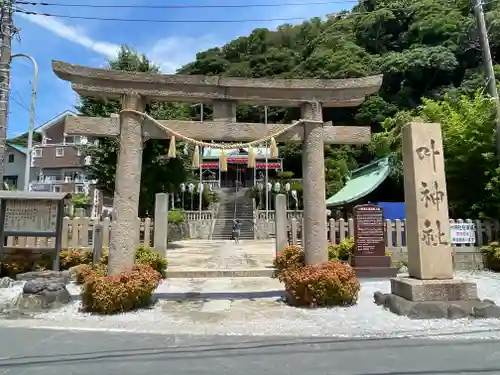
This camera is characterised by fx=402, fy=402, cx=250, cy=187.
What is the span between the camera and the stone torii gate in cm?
834

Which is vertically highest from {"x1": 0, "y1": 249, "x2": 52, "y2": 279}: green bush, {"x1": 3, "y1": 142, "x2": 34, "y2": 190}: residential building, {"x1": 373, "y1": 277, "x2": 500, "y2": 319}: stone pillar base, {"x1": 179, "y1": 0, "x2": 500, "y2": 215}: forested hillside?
{"x1": 179, "y1": 0, "x2": 500, "y2": 215}: forested hillside

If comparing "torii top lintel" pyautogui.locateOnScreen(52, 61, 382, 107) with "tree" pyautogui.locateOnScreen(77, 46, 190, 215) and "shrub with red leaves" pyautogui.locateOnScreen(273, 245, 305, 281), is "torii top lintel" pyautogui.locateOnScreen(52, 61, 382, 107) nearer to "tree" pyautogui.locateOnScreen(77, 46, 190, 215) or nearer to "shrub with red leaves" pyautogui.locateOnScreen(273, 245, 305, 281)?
"shrub with red leaves" pyautogui.locateOnScreen(273, 245, 305, 281)

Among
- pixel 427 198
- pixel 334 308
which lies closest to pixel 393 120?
pixel 427 198

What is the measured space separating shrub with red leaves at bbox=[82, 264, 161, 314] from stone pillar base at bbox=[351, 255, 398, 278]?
684 centimetres

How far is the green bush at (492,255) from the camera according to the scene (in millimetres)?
13078

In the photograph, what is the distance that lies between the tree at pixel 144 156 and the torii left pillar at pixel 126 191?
10.3 meters

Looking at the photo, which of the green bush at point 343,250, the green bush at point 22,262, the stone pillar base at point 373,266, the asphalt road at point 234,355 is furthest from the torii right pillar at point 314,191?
the green bush at point 22,262

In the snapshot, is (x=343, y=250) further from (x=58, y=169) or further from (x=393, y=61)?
(x=58, y=169)

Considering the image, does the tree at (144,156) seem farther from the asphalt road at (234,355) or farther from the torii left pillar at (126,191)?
the asphalt road at (234,355)

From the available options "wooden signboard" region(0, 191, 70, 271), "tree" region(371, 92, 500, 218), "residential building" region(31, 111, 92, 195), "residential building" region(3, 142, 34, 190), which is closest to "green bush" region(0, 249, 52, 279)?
"wooden signboard" region(0, 191, 70, 271)

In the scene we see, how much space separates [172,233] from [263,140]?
2045 cm

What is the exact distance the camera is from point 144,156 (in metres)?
19.5

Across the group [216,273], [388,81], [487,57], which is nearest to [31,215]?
[216,273]

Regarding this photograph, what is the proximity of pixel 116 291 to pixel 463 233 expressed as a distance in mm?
11489
